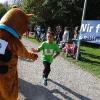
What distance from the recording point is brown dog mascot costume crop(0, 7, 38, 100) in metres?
4.93

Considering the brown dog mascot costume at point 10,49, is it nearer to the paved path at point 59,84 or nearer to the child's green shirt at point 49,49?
the paved path at point 59,84

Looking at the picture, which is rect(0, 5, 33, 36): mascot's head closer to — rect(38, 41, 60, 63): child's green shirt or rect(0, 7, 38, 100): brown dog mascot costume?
rect(0, 7, 38, 100): brown dog mascot costume

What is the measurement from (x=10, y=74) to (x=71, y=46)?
13.0m

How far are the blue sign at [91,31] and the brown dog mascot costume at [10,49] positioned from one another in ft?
35.0

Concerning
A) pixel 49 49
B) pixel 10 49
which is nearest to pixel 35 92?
pixel 49 49

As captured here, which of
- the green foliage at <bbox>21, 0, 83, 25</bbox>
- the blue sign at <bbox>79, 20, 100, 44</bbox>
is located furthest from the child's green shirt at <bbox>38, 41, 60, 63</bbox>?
the green foliage at <bbox>21, 0, 83, 25</bbox>

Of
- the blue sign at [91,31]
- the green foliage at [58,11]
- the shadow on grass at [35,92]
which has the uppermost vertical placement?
the blue sign at [91,31]

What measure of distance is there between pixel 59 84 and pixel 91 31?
228 inches

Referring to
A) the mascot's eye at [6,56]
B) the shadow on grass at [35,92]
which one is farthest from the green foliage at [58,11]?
the mascot's eye at [6,56]

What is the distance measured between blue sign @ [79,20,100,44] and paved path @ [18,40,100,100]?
2092mm

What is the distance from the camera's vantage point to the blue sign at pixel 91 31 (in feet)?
51.4

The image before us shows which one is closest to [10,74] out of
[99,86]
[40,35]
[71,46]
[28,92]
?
[28,92]

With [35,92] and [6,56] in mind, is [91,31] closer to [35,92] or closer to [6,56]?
[35,92]

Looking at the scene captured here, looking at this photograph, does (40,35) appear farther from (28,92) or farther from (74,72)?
(28,92)
